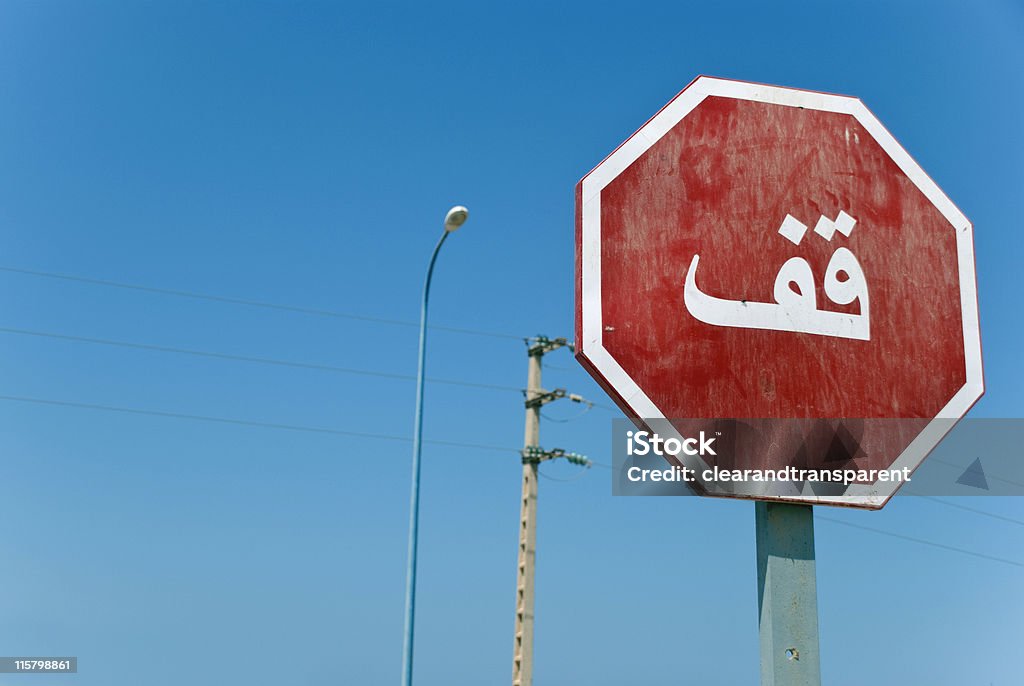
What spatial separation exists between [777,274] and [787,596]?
1.30m

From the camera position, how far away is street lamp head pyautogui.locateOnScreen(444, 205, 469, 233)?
12.1 metres

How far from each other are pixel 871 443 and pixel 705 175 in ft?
4.27

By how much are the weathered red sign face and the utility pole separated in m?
17.4

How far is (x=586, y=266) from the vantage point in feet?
14.4

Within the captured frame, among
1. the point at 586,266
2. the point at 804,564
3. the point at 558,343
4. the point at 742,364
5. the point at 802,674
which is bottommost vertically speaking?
the point at 802,674

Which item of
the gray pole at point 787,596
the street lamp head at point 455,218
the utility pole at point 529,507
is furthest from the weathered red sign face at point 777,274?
the utility pole at point 529,507

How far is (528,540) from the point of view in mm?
21828

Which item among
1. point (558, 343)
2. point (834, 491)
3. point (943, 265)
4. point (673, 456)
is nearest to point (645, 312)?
point (673, 456)

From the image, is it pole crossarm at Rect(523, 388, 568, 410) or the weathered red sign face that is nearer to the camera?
the weathered red sign face

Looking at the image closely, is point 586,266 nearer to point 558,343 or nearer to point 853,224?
point 853,224

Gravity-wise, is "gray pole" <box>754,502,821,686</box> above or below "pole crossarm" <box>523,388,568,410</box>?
below

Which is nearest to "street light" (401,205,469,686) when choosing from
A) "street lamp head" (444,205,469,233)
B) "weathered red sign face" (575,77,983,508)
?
"street lamp head" (444,205,469,233)

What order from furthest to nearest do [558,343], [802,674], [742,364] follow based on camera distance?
1. [558,343]
2. [742,364]
3. [802,674]

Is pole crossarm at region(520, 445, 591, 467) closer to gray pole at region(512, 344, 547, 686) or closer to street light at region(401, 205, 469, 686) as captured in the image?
gray pole at region(512, 344, 547, 686)
